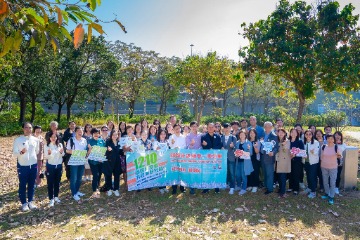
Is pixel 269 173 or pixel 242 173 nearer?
pixel 269 173

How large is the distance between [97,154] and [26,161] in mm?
1743

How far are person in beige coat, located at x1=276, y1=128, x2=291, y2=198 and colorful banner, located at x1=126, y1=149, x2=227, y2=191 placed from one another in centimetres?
148

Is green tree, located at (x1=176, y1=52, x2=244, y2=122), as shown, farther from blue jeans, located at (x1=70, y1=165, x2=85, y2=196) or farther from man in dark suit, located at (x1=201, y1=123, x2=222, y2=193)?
blue jeans, located at (x1=70, y1=165, x2=85, y2=196)

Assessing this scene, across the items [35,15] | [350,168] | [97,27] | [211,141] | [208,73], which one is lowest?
[350,168]

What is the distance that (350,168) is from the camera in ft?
28.2

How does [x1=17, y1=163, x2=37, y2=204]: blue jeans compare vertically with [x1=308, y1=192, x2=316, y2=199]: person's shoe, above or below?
above

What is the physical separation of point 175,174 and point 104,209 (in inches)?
88.8

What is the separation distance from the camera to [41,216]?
6.76 metres

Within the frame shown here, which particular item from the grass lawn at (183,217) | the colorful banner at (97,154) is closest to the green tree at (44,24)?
the grass lawn at (183,217)

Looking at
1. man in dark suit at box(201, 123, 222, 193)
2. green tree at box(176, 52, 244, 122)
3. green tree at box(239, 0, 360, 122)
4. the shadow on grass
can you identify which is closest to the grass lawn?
the shadow on grass


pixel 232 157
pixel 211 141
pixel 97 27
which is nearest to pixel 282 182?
pixel 232 157

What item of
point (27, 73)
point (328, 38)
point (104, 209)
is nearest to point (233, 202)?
point (104, 209)

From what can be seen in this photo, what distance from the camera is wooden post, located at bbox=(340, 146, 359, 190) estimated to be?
8.56 metres

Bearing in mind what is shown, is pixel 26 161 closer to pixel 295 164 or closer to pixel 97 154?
pixel 97 154
